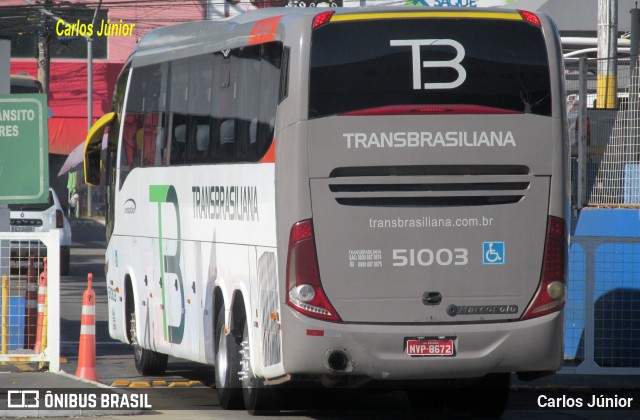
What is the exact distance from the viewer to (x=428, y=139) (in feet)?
33.2

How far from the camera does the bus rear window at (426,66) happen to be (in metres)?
10.1

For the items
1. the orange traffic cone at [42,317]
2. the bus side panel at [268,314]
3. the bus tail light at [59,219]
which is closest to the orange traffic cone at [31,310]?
the orange traffic cone at [42,317]

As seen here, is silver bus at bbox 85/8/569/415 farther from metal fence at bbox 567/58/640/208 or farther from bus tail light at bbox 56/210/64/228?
bus tail light at bbox 56/210/64/228

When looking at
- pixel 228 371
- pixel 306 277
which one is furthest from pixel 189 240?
pixel 306 277

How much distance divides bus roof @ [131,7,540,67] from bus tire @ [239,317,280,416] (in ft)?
8.33

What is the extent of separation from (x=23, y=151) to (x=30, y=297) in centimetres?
153

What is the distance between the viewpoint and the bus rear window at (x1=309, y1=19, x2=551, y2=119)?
33.3 feet

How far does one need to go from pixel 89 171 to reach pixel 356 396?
5788 millimetres

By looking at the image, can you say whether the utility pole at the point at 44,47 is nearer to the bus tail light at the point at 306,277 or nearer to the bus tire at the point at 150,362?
the bus tire at the point at 150,362

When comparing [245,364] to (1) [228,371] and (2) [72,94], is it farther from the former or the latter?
(2) [72,94]

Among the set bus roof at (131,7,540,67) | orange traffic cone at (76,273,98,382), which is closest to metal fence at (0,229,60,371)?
orange traffic cone at (76,273,98,382)

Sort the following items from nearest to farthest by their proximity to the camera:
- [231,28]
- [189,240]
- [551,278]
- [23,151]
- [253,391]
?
[551,278] < [253,391] < [231,28] < [189,240] < [23,151]

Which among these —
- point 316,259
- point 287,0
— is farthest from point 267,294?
point 287,0

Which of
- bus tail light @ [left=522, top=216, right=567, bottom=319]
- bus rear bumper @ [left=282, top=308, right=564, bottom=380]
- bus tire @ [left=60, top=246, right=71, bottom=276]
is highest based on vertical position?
bus tail light @ [left=522, top=216, right=567, bottom=319]
